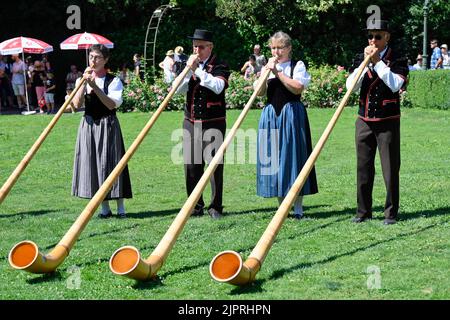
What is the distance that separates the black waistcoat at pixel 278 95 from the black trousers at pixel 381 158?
2.66ft

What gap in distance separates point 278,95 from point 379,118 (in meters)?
1.16

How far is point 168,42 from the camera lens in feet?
107

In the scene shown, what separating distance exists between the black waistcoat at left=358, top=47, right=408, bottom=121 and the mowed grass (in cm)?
109

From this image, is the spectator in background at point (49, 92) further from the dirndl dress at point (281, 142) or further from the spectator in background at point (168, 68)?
the dirndl dress at point (281, 142)

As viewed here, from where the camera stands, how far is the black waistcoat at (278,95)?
9.45 meters

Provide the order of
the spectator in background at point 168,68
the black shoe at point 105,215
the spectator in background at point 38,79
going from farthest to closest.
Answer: the spectator in background at point 38,79 → the spectator in background at point 168,68 → the black shoe at point 105,215

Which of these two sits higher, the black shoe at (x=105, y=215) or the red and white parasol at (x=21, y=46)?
the red and white parasol at (x=21, y=46)

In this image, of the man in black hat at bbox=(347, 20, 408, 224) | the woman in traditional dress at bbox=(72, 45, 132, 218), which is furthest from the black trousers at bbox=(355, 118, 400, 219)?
the woman in traditional dress at bbox=(72, 45, 132, 218)

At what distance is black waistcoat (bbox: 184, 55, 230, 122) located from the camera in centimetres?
963

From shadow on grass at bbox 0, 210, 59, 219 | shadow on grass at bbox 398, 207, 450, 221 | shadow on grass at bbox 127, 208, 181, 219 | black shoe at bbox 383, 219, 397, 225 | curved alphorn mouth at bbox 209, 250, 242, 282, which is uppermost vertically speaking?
curved alphorn mouth at bbox 209, 250, 242, 282

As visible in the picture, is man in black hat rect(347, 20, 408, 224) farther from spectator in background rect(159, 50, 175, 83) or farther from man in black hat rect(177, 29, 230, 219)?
spectator in background rect(159, 50, 175, 83)

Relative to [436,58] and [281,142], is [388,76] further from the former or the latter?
[436,58]

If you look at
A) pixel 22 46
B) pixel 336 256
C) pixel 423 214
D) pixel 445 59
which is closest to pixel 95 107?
pixel 336 256

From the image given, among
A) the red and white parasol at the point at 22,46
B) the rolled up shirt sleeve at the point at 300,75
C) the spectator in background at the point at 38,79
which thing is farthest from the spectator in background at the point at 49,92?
the rolled up shirt sleeve at the point at 300,75
